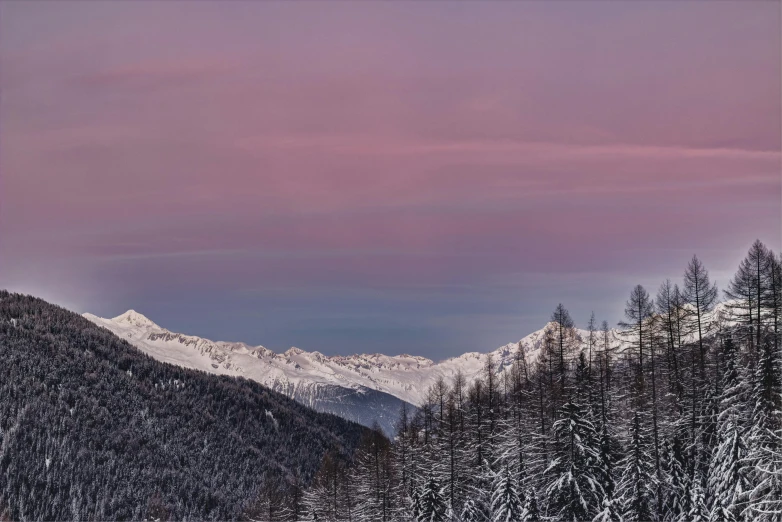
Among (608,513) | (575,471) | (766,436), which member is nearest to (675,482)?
(608,513)

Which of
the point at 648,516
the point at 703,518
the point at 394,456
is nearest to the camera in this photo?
the point at 703,518

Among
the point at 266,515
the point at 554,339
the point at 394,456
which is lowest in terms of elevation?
A: the point at 266,515

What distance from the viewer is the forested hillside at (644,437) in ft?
180

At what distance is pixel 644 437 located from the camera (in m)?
62.5

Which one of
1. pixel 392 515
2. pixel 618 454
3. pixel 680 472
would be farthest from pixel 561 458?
pixel 392 515

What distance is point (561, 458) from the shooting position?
62000mm

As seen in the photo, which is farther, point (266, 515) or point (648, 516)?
point (266, 515)

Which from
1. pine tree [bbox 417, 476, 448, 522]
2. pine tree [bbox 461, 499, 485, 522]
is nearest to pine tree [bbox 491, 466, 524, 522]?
pine tree [bbox 461, 499, 485, 522]

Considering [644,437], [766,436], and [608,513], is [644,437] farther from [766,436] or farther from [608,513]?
[766,436]

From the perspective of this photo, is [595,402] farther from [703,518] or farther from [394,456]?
[394,456]

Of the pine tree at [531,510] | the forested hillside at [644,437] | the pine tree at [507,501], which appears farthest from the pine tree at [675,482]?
the pine tree at [507,501]

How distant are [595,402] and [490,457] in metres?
17.9

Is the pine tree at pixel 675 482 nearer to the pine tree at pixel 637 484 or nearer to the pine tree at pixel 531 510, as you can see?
the pine tree at pixel 637 484

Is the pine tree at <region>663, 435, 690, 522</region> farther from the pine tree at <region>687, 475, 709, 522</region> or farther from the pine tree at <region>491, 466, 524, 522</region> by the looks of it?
the pine tree at <region>491, 466, 524, 522</region>
